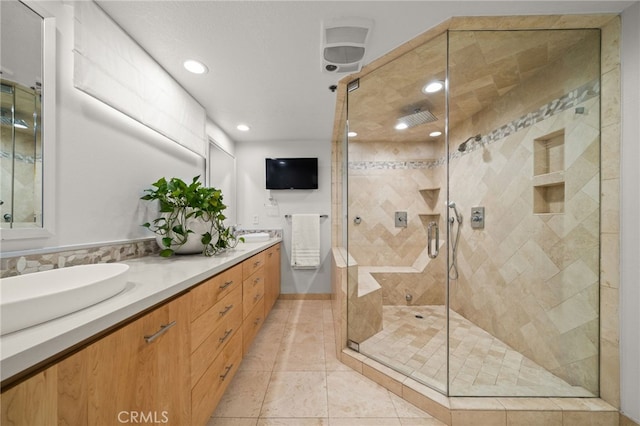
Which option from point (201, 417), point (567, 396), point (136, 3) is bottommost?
→ point (567, 396)

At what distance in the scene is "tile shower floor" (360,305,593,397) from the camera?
1291mm

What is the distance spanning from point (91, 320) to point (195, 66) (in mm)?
1637

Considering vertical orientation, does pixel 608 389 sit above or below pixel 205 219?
below

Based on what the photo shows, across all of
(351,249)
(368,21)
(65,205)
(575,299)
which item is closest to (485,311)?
(575,299)

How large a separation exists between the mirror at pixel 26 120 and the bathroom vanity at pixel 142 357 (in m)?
0.41

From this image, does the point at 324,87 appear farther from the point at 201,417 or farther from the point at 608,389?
the point at 608,389

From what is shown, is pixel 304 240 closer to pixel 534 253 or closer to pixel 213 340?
pixel 213 340

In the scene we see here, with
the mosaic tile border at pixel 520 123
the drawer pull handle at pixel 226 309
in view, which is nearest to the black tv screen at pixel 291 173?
the mosaic tile border at pixel 520 123

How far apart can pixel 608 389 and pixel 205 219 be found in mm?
2493

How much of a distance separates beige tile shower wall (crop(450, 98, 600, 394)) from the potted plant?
2.07 metres

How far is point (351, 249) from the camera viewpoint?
7.78 ft

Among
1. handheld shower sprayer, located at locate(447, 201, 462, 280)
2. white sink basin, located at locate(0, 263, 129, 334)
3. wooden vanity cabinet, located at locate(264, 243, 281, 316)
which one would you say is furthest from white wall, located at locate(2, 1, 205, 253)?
handheld shower sprayer, located at locate(447, 201, 462, 280)

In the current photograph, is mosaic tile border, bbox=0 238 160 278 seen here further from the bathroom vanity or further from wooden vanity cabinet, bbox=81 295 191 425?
wooden vanity cabinet, bbox=81 295 191 425

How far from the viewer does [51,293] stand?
0.49 metres
